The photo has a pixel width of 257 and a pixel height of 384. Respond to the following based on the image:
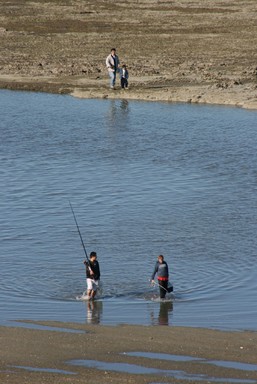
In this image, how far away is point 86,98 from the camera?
3941cm

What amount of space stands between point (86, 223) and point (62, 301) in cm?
541

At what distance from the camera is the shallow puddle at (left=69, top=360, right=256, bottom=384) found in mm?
12305

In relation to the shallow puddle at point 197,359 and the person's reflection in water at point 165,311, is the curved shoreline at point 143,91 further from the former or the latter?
the shallow puddle at point 197,359

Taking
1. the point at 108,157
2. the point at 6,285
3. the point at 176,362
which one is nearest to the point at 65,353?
the point at 176,362

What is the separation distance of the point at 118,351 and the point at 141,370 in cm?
94

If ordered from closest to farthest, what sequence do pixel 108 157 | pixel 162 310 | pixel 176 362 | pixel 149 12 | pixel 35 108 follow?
pixel 176 362
pixel 162 310
pixel 108 157
pixel 35 108
pixel 149 12

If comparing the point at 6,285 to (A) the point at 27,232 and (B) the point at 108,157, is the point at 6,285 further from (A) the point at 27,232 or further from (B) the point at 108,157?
(B) the point at 108,157

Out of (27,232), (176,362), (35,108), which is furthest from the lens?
(35,108)

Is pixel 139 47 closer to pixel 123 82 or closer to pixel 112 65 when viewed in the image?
pixel 123 82

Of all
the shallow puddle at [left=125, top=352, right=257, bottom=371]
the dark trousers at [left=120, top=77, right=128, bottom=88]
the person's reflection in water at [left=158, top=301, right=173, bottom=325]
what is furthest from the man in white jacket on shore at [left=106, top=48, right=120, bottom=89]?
the shallow puddle at [left=125, top=352, right=257, bottom=371]

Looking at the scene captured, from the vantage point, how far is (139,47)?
4797 cm

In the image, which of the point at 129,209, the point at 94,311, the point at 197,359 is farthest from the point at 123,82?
the point at 197,359

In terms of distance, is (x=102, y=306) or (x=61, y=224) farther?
(x=61, y=224)

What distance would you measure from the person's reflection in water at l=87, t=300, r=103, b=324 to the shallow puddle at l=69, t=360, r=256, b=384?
9.60 ft
